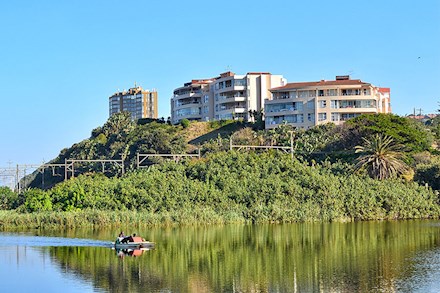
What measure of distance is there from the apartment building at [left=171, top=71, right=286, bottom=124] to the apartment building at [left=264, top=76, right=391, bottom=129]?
784 cm

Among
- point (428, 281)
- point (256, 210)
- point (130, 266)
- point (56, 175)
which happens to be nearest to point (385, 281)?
point (428, 281)

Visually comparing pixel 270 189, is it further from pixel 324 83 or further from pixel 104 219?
pixel 324 83

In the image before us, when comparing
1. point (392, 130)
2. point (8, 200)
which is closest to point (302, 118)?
point (392, 130)

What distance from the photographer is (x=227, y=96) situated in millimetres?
113875

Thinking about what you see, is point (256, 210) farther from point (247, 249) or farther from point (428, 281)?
point (428, 281)

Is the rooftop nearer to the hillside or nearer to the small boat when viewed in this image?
the hillside

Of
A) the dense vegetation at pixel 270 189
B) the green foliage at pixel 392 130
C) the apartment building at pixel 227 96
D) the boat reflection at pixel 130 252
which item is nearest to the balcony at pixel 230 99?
the apartment building at pixel 227 96

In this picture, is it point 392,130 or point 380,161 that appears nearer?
point 380,161

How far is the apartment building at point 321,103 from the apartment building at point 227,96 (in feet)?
25.7

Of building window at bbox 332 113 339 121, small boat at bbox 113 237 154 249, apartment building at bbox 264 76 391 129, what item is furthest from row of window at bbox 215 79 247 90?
small boat at bbox 113 237 154 249

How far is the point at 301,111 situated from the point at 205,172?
30.8 m

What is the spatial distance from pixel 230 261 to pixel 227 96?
75.5 meters

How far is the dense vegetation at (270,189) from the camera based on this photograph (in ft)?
211

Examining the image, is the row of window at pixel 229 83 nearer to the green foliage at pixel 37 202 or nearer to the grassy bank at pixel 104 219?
the grassy bank at pixel 104 219
